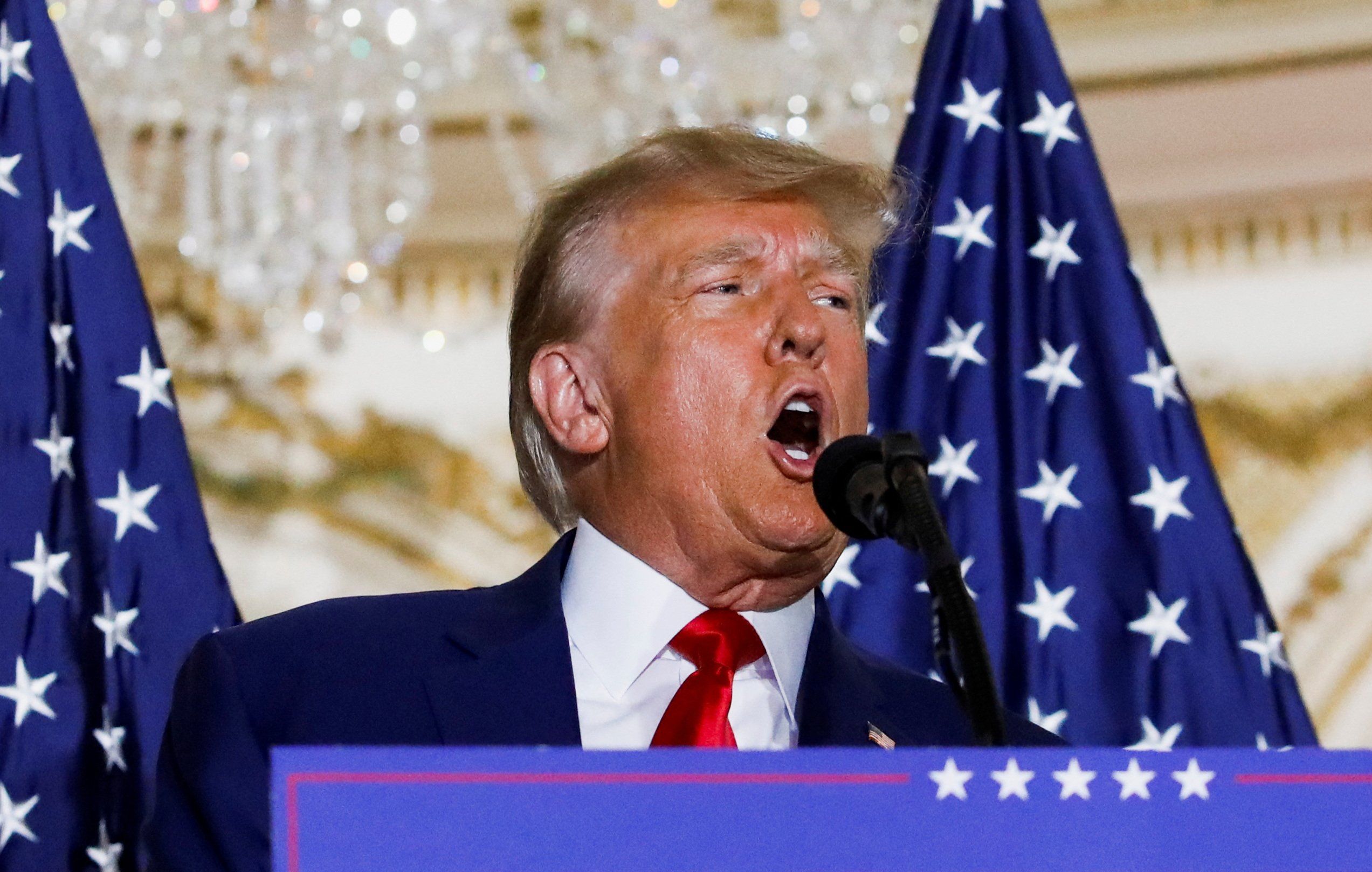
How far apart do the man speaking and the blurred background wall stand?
2536 mm

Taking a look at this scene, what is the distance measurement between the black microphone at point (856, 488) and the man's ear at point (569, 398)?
22.1 inches

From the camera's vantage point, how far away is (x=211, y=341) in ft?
15.7

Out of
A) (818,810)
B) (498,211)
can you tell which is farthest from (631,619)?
(498,211)

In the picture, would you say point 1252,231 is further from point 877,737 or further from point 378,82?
point 877,737

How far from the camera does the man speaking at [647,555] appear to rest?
1.52 m

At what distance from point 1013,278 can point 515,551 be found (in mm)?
2763

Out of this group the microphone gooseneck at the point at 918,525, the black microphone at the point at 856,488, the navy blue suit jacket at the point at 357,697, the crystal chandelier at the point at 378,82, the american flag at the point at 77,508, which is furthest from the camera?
the crystal chandelier at the point at 378,82

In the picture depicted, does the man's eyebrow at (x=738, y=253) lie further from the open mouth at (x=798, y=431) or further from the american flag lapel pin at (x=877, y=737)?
the american flag lapel pin at (x=877, y=737)

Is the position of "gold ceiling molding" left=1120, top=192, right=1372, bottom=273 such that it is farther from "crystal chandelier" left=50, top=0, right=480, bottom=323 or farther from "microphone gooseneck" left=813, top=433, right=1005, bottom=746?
"microphone gooseneck" left=813, top=433, right=1005, bottom=746

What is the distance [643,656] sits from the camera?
1623 millimetres

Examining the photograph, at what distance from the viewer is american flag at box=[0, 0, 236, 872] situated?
1.87 m

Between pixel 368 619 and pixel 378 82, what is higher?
pixel 378 82

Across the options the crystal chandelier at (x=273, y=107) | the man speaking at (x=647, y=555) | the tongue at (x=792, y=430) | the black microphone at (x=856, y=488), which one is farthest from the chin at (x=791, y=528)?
the crystal chandelier at (x=273, y=107)

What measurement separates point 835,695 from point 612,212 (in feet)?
1.77
